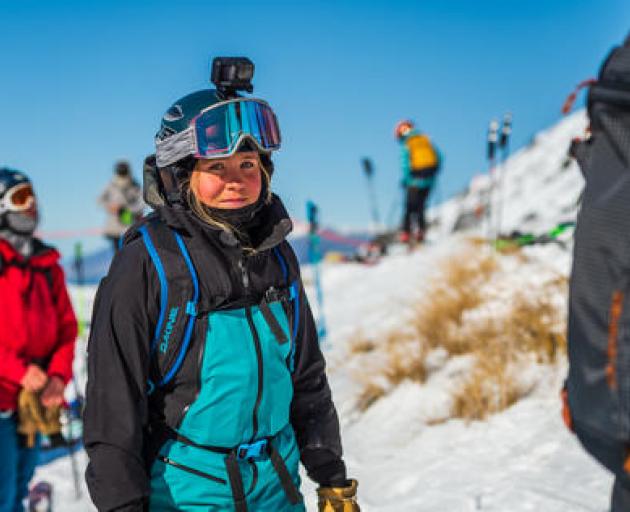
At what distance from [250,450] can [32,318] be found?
5.88 ft

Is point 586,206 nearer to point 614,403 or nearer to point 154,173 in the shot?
point 614,403

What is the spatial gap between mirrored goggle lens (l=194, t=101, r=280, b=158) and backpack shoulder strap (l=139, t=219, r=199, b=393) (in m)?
0.32

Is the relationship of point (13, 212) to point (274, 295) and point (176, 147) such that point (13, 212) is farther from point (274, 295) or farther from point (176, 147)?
point (274, 295)

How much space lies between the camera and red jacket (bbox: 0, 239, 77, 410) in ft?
10.4

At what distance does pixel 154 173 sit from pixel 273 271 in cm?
47

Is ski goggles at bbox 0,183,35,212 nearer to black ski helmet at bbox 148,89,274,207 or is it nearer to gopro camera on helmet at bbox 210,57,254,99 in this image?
black ski helmet at bbox 148,89,274,207

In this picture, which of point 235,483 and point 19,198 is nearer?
point 235,483

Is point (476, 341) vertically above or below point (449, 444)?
above

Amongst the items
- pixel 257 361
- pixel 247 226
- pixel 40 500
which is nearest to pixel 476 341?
pixel 40 500

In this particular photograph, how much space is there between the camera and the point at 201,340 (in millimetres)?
1802

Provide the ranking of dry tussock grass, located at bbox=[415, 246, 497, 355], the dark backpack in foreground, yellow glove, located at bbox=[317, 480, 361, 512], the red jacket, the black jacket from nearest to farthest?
1. the dark backpack in foreground
2. the black jacket
3. yellow glove, located at bbox=[317, 480, 361, 512]
4. the red jacket
5. dry tussock grass, located at bbox=[415, 246, 497, 355]

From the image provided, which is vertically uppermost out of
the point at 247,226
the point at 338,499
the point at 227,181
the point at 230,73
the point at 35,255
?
the point at 230,73

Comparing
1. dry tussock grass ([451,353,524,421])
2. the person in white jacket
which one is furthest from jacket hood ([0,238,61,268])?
the person in white jacket

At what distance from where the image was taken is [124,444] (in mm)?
1744
